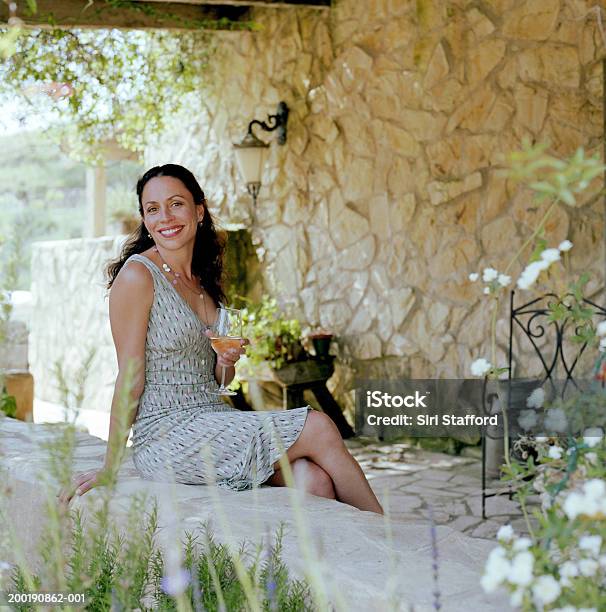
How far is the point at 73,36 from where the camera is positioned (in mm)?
6348

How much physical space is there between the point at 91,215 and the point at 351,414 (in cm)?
501

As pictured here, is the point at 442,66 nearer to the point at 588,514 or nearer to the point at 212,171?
the point at 212,171

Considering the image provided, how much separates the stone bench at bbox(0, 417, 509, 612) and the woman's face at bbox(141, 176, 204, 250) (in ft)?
2.36

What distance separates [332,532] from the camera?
2.11m

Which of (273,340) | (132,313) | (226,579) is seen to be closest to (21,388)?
(273,340)

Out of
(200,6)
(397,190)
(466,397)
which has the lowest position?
(466,397)

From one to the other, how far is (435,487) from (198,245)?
2.21m

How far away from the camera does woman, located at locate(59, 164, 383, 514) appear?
8.59ft

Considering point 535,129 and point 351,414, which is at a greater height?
point 535,129

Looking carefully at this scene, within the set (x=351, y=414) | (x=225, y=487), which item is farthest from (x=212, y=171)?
(x=225, y=487)

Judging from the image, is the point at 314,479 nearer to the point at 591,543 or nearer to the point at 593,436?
the point at 593,436

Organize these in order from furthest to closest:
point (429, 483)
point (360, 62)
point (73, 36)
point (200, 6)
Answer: point (200, 6) < point (73, 36) < point (360, 62) < point (429, 483)

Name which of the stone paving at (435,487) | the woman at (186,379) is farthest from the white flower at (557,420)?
the stone paving at (435,487)

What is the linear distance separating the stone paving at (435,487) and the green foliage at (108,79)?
313 cm
